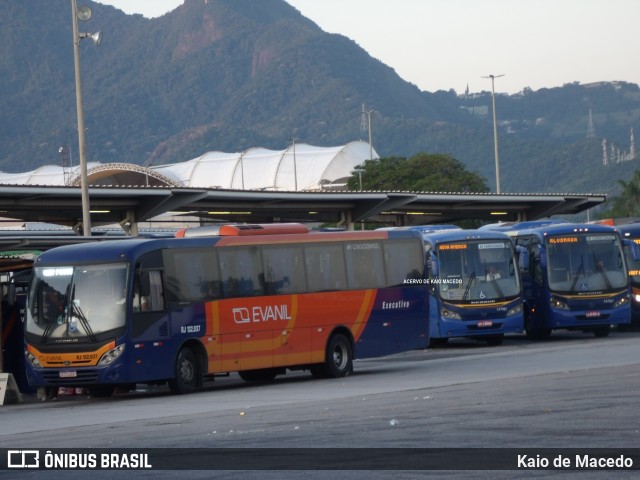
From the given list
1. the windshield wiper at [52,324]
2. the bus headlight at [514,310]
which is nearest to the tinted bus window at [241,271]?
the windshield wiper at [52,324]

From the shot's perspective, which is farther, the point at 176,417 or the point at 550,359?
the point at 550,359

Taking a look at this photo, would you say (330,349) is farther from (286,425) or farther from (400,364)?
(286,425)

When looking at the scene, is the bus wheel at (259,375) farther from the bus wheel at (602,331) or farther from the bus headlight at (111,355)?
the bus wheel at (602,331)

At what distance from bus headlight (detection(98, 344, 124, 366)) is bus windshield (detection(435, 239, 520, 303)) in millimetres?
13589

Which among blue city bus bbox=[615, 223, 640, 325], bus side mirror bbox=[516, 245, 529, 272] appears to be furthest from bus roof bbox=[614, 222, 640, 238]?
bus side mirror bbox=[516, 245, 529, 272]

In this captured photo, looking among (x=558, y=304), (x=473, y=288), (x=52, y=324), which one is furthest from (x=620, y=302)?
(x=52, y=324)

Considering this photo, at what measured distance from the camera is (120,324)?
21.7 m

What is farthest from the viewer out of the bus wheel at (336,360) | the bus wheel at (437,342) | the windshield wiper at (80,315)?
the bus wheel at (437,342)

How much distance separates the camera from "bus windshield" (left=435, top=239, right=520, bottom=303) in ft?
111

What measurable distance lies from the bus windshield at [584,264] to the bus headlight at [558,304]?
260mm

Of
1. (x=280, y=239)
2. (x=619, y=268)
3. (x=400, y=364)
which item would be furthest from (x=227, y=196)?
(x=280, y=239)

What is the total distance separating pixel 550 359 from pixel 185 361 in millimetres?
7802

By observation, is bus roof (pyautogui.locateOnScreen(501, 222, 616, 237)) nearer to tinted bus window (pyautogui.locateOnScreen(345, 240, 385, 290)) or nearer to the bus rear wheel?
the bus rear wheel

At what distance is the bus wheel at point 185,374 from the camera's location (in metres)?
22.5
